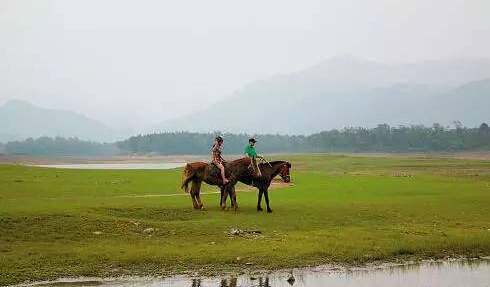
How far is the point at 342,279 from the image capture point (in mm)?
15680

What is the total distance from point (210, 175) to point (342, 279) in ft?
36.3

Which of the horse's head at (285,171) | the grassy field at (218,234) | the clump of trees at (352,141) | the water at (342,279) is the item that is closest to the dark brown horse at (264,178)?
the horse's head at (285,171)

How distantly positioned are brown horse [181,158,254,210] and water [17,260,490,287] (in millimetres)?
9317

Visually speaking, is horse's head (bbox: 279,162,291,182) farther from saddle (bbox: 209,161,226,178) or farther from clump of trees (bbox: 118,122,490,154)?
clump of trees (bbox: 118,122,490,154)

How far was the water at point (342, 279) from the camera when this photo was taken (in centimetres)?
1485

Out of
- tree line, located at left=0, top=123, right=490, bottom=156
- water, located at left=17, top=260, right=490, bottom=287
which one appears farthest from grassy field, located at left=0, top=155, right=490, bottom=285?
tree line, located at left=0, top=123, right=490, bottom=156

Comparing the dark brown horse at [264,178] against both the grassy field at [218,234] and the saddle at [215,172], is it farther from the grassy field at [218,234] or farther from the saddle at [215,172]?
the grassy field at [218,234]

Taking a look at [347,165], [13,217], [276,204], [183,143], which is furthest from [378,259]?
[183,143]

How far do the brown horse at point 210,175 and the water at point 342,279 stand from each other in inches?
367

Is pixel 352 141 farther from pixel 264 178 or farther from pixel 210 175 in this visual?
pixel 210 175

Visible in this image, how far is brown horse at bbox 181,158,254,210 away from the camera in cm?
2550

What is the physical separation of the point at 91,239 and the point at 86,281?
4263 millimetres

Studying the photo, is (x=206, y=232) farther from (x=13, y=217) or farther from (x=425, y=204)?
(x=425, y=204)

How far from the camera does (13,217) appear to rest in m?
20.5
